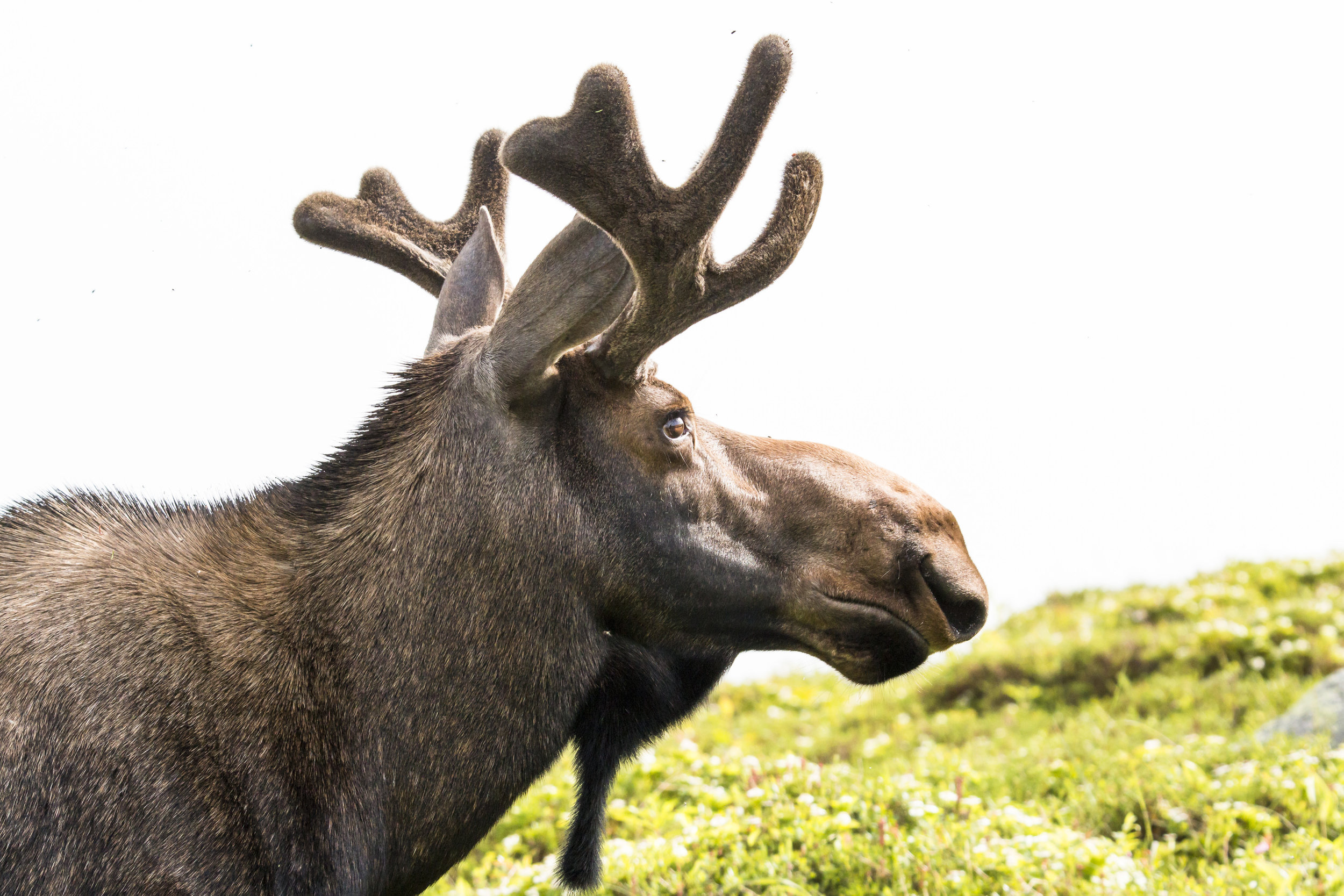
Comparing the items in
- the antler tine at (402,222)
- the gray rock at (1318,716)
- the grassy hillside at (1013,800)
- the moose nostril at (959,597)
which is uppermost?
the antler tine at (402,222)

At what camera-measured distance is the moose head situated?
285 cm

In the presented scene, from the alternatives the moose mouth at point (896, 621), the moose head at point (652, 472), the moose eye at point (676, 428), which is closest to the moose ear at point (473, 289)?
the moose head at point (652, 472)

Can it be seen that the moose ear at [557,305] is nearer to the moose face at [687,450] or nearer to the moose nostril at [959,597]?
the moose face at [687,450]

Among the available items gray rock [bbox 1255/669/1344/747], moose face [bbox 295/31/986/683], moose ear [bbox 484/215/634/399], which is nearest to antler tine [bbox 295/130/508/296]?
moose face [bbox 295/31/986/683]

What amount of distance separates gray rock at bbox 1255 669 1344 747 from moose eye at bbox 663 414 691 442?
4.09 metres

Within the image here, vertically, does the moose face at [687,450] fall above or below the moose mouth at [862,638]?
above

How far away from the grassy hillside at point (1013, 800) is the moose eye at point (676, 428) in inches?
31.0

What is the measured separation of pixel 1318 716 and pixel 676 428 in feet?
14.3

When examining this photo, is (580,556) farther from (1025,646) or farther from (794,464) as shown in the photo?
(1025,646)

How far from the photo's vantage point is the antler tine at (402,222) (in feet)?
13.4

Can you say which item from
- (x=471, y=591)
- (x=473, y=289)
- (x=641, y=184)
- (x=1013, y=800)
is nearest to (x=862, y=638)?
(x=471, y=591)

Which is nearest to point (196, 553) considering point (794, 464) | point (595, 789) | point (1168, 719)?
point (595, 789)

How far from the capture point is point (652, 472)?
2.98 m

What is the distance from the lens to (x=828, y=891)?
3.93m
